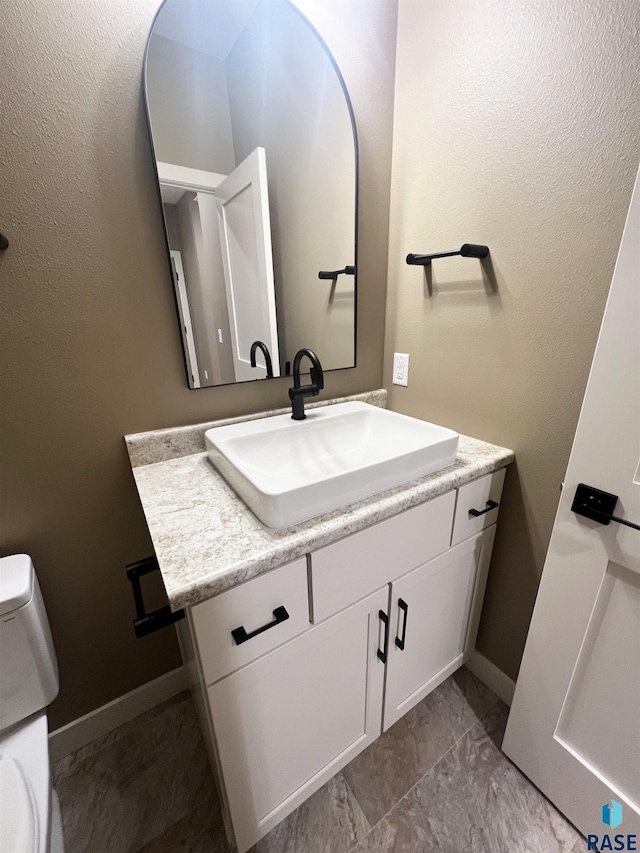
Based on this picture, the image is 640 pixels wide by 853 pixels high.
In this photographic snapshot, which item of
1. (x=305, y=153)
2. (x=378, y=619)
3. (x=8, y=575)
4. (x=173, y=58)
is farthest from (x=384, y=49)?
(x=8, y=575)

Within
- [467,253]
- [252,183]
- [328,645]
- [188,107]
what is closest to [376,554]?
[328,645]

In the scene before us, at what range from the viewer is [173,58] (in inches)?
32.2

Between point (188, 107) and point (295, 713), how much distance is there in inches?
58.1

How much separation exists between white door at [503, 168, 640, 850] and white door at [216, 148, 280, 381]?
2.81 ft

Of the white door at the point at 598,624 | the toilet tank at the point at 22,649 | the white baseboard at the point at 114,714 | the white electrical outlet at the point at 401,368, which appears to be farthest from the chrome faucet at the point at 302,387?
the white baseboard at the point at 114,714

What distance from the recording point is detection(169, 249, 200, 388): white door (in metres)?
0.92

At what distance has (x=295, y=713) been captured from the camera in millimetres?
806

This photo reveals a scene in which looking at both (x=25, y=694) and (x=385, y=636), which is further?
(x=385, y=636)

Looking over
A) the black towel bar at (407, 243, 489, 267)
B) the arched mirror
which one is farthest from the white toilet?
the black towel bar at (407, 243, 489, 267)

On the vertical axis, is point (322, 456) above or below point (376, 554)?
above

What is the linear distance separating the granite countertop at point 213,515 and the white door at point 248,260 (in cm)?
30

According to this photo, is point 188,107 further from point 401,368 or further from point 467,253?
point 401,368

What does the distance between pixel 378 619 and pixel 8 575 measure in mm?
888

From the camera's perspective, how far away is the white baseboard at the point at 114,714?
110 centimetres
